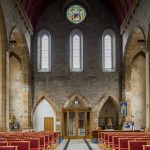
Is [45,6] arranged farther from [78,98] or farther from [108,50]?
[78,98]

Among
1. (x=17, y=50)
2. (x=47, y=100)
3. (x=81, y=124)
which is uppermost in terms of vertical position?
(x=17, y=50)

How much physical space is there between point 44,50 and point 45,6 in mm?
4130

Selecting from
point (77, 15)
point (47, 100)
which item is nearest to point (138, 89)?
point (47, 100)

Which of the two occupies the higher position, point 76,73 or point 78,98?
point 76,73

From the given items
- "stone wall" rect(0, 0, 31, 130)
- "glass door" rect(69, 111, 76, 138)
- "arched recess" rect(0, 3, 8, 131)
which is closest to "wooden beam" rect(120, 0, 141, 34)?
"stone wall" rect(0, 0, 31, 130)

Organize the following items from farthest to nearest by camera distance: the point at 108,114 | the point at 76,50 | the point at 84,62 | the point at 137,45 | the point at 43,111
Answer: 1. the point at 108,114
2. the point at 76,50
3. the point at 84,62
4. the point at 43,111
5. the point at 137,45

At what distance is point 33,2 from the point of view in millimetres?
40469

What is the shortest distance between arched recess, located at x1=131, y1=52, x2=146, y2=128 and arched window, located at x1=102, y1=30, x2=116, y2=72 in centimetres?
244

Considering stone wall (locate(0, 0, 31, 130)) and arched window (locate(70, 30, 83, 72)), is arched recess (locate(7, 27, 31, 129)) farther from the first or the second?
arched window (locate(70, 30, 83, 72))

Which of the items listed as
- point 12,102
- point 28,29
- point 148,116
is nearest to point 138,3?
point 148,116

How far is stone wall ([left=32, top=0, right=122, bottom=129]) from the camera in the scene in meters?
42.6

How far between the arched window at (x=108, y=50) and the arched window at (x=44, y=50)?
16.9 feet

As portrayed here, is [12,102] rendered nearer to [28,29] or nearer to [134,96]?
[28,29]

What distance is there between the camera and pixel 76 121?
43.3 m
